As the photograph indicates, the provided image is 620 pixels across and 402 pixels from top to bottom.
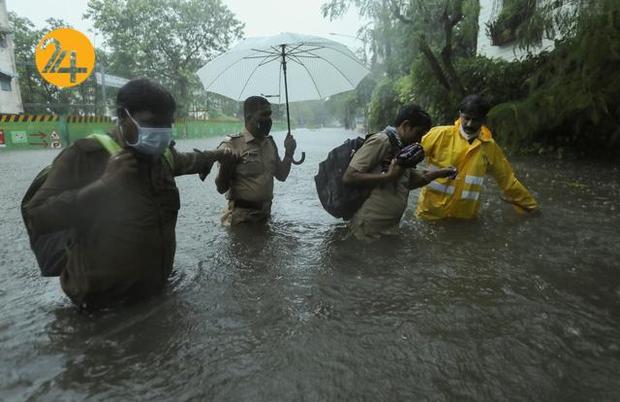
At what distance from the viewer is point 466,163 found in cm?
415

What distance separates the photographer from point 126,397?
1.92m

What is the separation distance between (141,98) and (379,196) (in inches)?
80.5

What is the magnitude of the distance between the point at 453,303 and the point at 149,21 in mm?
40974

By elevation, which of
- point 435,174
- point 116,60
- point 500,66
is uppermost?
point 116,60

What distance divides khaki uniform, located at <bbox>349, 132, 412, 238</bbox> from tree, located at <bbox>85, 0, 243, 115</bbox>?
3654 cm

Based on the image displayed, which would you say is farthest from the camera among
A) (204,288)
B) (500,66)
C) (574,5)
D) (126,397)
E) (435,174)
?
(500,66)

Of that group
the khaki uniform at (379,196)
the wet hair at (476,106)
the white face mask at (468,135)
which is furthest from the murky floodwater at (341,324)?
the wet hair at (476,106)

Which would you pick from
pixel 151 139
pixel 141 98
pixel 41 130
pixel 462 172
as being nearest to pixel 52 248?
pixel 151 139

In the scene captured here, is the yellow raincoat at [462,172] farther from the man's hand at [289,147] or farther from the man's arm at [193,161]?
the man's arm at [193,161]

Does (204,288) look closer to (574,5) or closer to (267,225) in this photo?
(267,225)

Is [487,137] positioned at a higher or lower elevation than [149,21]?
lower

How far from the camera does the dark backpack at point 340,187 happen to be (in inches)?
144

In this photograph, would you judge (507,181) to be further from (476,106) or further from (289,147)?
(289,147)

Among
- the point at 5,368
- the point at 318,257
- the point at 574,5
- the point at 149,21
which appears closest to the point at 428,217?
the point at 318,257
